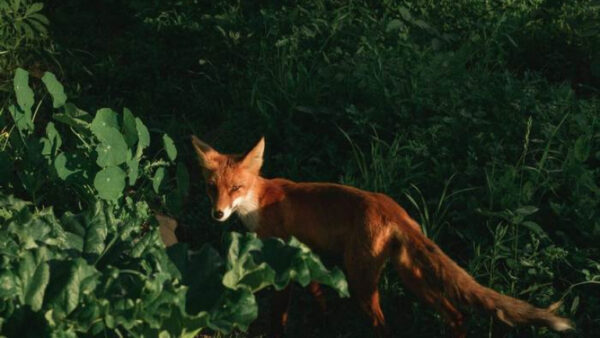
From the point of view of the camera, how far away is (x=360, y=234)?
4789mm

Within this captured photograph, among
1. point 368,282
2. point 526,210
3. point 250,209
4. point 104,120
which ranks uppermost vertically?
point 104,120

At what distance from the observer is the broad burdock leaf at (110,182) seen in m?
5.39

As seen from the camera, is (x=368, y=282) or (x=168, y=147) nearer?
(x=368, y=282)

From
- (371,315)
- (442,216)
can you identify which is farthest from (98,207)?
(442,216)

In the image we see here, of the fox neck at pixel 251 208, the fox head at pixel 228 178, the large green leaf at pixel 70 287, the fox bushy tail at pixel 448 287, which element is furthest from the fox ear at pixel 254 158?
the large green leaf at pixel 70 287

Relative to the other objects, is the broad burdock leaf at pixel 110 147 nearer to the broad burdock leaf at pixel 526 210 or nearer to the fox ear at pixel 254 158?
the fox ear at pixel 254 158

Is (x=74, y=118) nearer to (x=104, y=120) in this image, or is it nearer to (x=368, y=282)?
(x=104, y=120)

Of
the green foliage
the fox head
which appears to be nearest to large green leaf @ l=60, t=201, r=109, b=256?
the green foliage

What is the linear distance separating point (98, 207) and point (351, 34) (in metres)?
3.14

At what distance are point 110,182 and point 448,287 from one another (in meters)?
2.30

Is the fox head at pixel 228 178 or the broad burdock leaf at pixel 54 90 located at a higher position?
the broad burdock leaf at pixel 54 90

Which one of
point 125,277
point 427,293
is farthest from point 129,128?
point 427,293

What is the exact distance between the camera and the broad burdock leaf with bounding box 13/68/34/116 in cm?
589

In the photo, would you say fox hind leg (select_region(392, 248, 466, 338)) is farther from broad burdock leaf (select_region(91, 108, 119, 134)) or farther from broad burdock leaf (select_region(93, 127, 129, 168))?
broad burdock leaf (select_region(91, 108, 119, 134))
